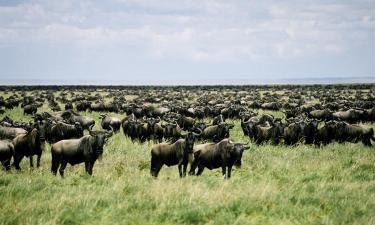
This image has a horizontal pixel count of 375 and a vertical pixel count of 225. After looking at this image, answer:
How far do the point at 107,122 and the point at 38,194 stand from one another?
53.7 feet

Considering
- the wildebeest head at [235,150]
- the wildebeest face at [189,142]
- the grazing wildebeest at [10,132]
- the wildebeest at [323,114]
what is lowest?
the wildebeest at [323,114]

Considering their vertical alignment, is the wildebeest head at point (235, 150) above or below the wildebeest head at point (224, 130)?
above

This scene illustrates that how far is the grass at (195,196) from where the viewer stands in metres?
8.58

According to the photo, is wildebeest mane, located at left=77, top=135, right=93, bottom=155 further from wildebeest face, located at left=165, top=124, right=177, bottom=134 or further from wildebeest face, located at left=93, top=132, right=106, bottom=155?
wildebeest face, located at left=165, top=124, right=177, bottom=134

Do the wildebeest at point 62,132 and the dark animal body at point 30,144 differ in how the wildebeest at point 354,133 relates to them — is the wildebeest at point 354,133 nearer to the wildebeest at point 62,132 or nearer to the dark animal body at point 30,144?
the wildebeest at point 62,132

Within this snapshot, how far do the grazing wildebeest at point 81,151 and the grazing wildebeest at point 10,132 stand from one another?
21.8 ft

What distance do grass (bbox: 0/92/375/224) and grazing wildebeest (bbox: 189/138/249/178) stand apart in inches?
15.4

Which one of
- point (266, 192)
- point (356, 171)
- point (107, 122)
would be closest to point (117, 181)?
point (266, 192)

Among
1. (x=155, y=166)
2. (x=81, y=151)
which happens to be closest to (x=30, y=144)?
(x=81, y=151)

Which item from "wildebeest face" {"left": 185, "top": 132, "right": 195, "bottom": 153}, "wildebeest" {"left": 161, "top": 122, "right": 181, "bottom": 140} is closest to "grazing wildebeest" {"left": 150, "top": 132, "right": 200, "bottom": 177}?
"wildebeest face" {"left": 185, "top": 132, "right": 195, "bottom": 153}

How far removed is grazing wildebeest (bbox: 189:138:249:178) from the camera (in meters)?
13.2

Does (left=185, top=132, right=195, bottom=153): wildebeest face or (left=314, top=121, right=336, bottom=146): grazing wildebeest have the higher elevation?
(left=185, top=132, right=195, bottom=153): wildebeest face

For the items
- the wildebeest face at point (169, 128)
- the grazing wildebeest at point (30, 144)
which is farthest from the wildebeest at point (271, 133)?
the grazing wildebeest at point (30, 144)

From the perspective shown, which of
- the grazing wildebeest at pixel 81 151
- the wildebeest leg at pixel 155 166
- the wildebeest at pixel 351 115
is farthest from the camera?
the wildebeest at pixel 351 115
